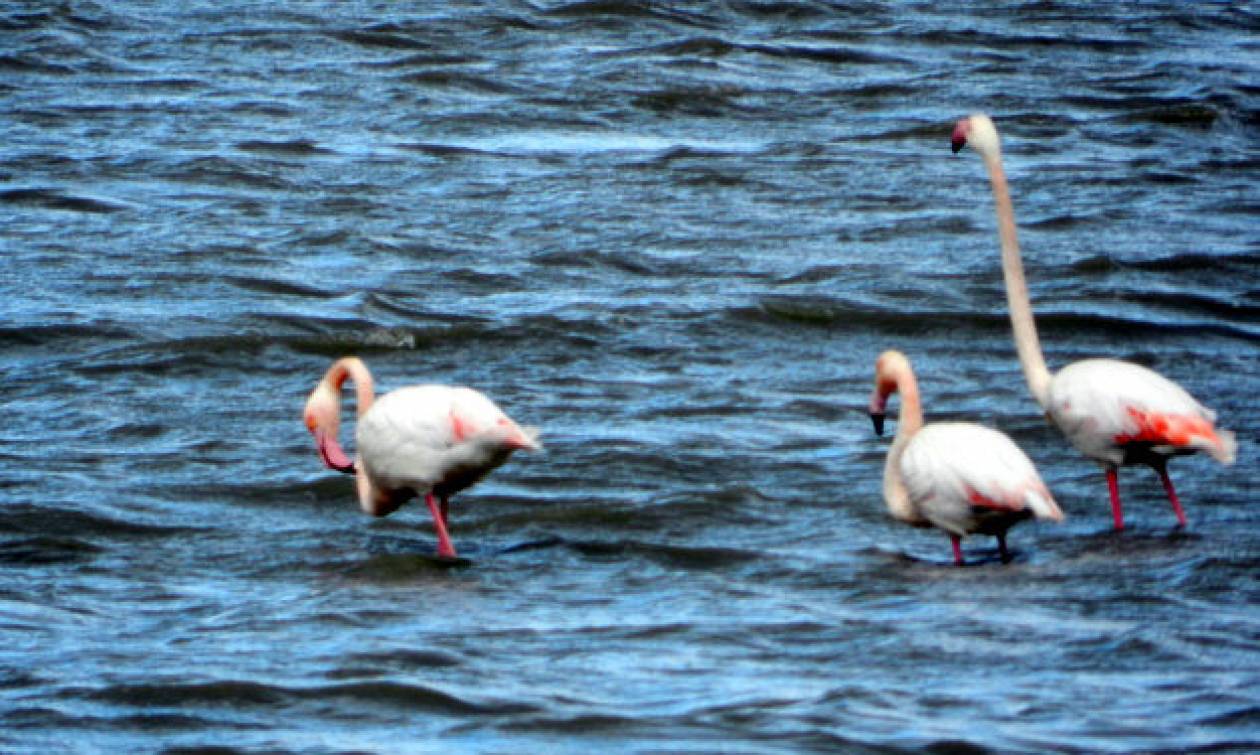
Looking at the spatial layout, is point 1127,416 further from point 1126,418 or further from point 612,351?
point 612,351

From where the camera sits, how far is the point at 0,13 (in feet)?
72.9

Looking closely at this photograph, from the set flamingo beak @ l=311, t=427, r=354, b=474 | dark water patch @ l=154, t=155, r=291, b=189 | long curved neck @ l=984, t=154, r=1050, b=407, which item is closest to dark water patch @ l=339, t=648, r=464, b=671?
flamingo beak @ l=311, t=427, r=354, b=474

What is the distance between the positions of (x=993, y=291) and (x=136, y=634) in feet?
22.4

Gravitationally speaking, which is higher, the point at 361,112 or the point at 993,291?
the point at 361,112

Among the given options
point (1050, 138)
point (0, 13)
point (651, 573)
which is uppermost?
point (0, 13)

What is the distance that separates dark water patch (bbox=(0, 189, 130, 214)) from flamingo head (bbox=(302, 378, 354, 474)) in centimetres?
645

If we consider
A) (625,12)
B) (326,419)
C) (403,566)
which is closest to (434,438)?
(403,566)

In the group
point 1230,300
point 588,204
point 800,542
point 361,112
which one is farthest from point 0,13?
point 800,542

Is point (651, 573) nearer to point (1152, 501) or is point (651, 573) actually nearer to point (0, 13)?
point (1152, 501)

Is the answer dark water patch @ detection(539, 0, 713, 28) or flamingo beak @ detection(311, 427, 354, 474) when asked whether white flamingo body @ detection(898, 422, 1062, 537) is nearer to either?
flamingo beak @ detection(311, 427, 354, 474)

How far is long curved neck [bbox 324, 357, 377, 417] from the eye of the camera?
9133 mm

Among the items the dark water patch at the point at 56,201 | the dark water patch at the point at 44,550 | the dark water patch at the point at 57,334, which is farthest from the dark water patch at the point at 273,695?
the dark water patch at the point at 56,201

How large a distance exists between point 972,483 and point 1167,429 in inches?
33.4

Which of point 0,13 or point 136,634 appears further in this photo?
point 0,13
